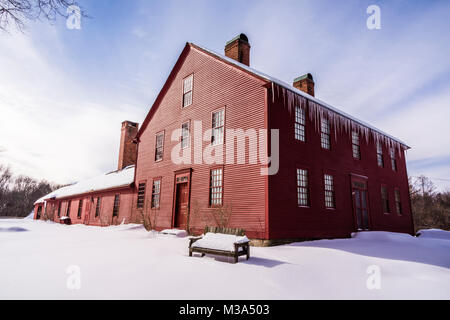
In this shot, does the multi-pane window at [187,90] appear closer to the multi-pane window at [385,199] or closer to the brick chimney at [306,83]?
the brick chimney at [306,83]

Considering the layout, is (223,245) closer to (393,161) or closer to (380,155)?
(380,155)

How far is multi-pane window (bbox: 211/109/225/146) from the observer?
464 inches

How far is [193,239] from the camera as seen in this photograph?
6.96 meters

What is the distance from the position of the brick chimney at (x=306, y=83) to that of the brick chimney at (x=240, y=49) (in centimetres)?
555

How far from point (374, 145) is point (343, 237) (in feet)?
24.8

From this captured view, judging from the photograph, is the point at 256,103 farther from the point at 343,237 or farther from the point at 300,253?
the point at 343,237

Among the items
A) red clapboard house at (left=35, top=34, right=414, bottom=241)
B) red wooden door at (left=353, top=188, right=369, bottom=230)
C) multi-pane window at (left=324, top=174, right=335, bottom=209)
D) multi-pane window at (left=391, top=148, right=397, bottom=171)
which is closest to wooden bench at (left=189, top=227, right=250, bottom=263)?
red clapboard house at (left=35, top=34, right=414, bottom=241)

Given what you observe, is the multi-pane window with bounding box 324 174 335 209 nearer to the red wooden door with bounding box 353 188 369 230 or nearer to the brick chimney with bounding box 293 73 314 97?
the red wooden door with bounding box 353 188 369 230

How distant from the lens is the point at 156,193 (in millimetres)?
15023

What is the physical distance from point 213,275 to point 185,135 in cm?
978

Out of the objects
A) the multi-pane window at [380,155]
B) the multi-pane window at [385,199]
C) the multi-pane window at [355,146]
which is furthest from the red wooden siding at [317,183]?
the multi-pane window at [380,155]
